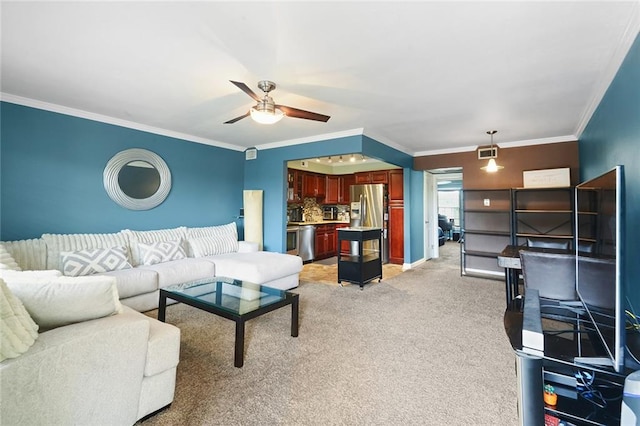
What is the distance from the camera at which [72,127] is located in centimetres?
364

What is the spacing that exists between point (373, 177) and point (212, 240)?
392 centimetres

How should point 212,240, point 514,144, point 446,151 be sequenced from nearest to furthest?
point 212,240 → point 514,144 → point 446,151

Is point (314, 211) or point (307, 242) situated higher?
point (314, 211)

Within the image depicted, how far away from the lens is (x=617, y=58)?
7.30 feet

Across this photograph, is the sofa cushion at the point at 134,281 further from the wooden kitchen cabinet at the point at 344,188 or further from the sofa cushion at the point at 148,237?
the wooden kitchen cabinet at the point at 344,188

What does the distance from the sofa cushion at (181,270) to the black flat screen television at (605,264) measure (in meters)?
3.69

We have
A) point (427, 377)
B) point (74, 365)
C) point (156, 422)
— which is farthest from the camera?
point (427, 377)

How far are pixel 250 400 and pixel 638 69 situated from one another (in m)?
3.28

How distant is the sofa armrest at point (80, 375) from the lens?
1165mm

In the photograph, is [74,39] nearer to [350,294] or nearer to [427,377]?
[427,377]

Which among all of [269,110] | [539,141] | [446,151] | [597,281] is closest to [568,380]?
[597,281]

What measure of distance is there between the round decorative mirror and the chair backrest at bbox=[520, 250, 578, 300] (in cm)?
464

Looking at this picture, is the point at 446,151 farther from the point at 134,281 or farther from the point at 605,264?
the point at 134,281

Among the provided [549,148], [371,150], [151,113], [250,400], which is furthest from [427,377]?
[549,148]
